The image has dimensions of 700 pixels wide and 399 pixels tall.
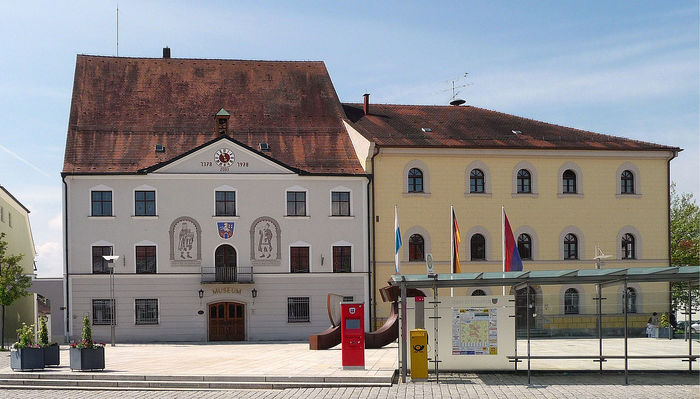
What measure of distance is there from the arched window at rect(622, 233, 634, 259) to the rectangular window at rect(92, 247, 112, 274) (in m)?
26.0

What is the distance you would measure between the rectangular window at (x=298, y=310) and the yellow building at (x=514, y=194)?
3.56 meters

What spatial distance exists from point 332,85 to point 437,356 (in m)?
30.0

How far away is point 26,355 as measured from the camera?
Result: 2494cm

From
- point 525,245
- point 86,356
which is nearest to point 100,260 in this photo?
point 86,356

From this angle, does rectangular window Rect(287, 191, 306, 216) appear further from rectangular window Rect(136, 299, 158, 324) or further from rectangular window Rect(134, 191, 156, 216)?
rectangular window Rect(136, 299, 158, 324)

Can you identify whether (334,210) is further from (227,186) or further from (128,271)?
(128,271)

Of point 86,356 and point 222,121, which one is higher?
point 222,121

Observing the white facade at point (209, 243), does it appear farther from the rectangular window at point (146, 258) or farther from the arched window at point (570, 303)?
the arched window at point (570, 303)

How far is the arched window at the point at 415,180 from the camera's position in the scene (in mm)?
45031

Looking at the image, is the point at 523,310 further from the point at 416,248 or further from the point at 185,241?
the point at 185,241

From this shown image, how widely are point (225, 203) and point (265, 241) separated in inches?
106

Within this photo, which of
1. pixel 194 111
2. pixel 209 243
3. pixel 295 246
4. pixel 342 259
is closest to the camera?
pixel 209 243

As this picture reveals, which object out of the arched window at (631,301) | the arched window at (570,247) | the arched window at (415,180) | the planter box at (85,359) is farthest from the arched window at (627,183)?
the planter box at (85,359)

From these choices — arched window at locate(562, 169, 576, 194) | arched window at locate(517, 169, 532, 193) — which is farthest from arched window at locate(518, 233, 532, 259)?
arched window at locate(562, 169, 576, 194)
